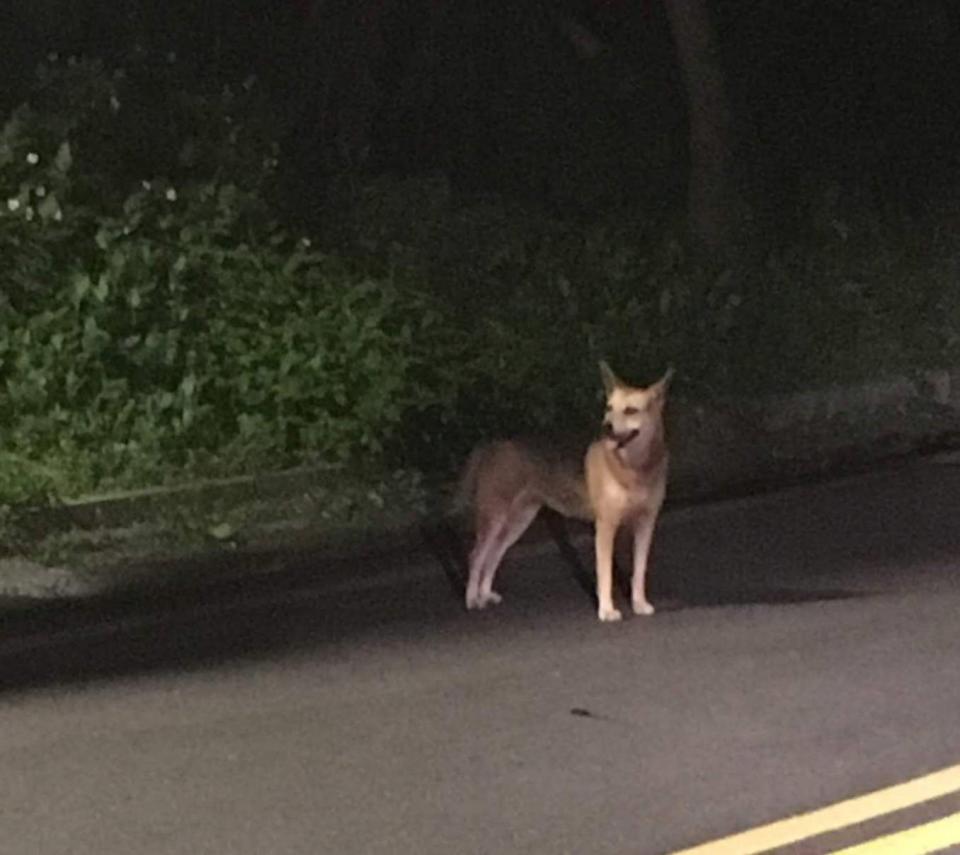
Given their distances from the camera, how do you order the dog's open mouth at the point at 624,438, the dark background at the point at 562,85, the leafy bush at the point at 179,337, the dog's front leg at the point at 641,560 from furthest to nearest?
the dark background at the point at 562,85, the leafy bush at the point at 179,337, the dog's front leg at the point at 641,560, the dog's open mouth at the point at 624,438

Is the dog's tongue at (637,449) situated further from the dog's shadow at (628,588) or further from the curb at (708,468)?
the curb at (708,468)

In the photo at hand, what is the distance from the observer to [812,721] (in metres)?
5.82

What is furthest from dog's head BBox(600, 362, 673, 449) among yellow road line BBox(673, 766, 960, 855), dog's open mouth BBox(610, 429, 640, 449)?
yellow road line BBox(673, 766, 960, 855)

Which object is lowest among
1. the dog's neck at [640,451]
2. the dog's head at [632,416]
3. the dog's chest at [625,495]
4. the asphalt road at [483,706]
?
the asphalt road at [483,706]

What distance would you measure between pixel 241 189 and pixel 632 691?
5800 millimetres

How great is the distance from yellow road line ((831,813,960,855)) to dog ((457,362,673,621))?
2.32 metres

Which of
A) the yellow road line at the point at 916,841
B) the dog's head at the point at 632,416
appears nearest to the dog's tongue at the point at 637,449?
the dog's head at the point at 632,416

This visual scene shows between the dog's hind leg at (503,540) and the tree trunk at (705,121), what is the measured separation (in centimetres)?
511

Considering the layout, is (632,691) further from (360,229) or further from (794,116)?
(794,116)

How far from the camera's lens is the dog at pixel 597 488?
7113 millimetres

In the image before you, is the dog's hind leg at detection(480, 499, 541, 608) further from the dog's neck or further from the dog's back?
the dog's neck

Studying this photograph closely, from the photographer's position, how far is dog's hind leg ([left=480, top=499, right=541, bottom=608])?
7336 millimetres

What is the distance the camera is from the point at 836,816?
498 centimetres

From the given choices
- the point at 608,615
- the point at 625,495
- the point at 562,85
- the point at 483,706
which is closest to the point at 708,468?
the point at 625,495
